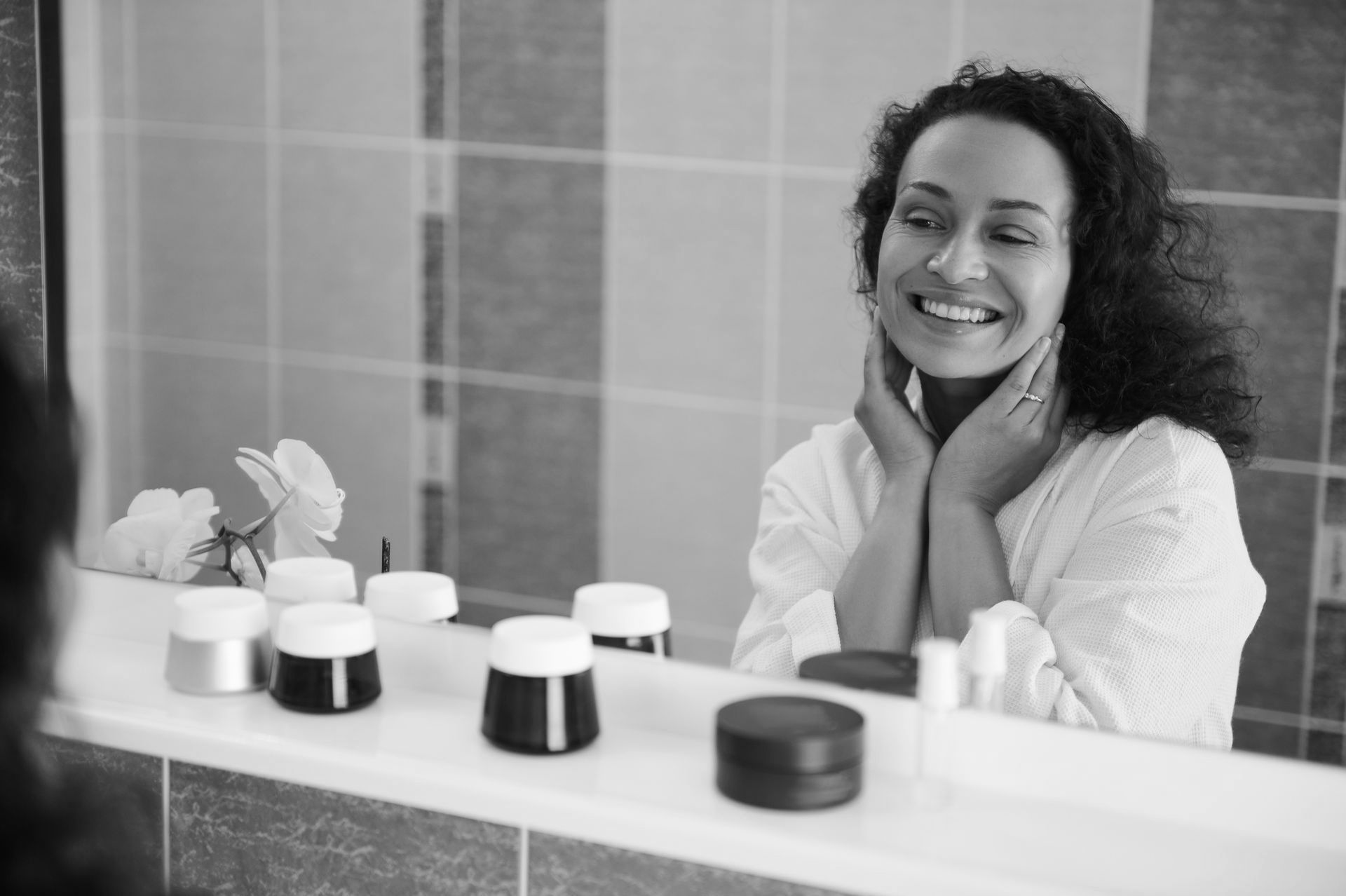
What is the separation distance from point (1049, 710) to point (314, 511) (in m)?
0.60

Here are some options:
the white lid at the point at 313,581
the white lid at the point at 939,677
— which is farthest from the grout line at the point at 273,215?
the white lid at the point at 939,677

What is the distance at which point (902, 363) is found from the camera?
3.31 feet

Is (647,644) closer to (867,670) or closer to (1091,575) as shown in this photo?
(867,670)

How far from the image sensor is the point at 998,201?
951 millimetres

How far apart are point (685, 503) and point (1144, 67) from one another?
433mm

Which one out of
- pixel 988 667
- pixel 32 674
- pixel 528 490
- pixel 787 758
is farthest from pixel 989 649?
pixel 32 674

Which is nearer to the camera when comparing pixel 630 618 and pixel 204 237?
pixel 630 618

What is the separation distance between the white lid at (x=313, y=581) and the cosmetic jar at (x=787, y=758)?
37cm

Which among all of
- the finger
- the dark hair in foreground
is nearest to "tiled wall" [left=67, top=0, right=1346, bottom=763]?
the finger

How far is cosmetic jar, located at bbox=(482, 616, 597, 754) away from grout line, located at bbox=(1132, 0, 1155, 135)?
490 millimetres

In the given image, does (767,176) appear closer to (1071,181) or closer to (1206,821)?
(1071,181)

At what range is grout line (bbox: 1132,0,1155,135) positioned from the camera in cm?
87

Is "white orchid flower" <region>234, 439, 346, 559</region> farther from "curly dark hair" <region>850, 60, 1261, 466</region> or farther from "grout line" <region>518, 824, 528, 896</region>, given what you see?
"curly dark hair" <region>850, 60, 1261, 466</region>

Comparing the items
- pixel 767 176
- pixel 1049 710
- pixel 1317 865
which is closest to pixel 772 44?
pixel 767 176
